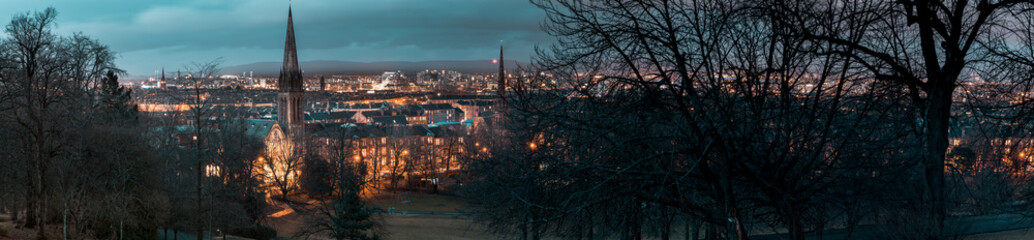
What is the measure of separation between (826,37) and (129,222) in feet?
62.8

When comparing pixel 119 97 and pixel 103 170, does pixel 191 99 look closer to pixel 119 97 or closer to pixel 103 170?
pixel 103 170

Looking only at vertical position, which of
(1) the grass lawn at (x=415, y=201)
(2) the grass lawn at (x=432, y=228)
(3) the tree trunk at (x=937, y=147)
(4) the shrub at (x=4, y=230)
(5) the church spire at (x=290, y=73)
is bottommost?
(1) the grass lawn at (x=415, y=201)

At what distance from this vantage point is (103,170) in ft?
61.6

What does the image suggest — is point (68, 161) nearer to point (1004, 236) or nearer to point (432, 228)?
point (432, 228)

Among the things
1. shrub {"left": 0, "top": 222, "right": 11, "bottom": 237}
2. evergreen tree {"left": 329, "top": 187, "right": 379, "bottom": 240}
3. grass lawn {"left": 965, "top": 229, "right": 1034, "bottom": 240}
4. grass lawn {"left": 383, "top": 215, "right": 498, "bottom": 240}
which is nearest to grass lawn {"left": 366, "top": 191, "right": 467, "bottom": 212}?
grass lawn {"left": 383, "top": 215, "right": 498, "bottom": 240}

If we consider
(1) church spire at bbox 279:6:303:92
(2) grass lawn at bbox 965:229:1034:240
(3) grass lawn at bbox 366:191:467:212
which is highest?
(1) church spire at bbox 279:6:303:92

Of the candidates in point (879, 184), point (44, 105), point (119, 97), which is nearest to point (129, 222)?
point (44, 105)

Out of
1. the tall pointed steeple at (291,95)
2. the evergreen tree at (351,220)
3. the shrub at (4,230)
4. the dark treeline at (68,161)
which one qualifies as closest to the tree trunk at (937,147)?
the dark treeline at (68,161)

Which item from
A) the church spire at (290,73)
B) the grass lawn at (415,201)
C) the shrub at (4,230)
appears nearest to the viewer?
the shrub at (4,230)

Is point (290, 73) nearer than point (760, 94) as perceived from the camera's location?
No

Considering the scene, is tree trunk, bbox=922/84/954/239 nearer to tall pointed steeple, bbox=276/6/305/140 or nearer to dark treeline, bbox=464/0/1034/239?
dark treeline, bbox=464/0/1034/239

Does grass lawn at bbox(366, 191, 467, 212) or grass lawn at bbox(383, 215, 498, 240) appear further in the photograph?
grass lawn at bbox(366, 191, 467, 212)

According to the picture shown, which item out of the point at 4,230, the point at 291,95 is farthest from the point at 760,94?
the point at 291,95

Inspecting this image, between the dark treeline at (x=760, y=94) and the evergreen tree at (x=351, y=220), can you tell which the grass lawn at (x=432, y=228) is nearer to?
the evergreen tree at (x=351, y=220)
